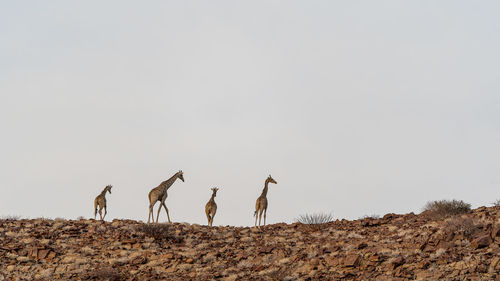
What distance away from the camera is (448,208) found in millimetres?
25750

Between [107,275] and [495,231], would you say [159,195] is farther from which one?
[495,231]

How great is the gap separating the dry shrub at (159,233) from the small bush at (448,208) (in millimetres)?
10935

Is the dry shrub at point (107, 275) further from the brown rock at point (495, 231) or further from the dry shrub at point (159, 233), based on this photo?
the brown rock at point (495, 231)

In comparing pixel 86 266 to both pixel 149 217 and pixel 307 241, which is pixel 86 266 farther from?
pixel 307 241

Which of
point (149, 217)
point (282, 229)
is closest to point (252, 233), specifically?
point (282, 229)

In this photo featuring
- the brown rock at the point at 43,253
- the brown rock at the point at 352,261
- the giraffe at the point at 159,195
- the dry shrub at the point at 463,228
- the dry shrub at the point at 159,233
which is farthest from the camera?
the giraffe at the point at 159,195

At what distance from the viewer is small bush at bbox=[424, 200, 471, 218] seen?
25578 millimetres

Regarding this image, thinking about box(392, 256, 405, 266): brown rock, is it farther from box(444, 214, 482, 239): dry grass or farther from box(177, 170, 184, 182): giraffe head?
box(177, 170, 184, 182): giraffe head

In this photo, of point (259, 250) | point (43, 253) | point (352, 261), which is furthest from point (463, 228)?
point (43, 253)

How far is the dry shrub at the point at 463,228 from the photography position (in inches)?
832

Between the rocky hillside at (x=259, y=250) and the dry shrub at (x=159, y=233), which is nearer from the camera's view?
the rocky hillside at (x=259, y=250)

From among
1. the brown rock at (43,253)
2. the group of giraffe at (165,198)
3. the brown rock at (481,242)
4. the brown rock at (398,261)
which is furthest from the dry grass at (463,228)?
the brown rock at (43,253)

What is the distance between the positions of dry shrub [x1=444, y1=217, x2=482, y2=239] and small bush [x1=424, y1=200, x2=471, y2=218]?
3.68m

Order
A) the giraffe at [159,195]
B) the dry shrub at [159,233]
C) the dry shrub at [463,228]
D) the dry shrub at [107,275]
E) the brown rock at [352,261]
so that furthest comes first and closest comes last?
the giraffe at [159,195] < the dry shrub at [159,233] < the dry shrub at [463,228] < the dry shrub at [107,275] < the brown rock at [352,261]
